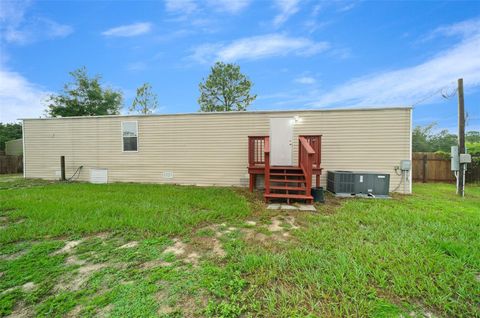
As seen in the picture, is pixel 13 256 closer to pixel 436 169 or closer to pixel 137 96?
pixel 436 169

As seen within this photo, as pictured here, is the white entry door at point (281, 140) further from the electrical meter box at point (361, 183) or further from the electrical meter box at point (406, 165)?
the electrical meter box at point (406, 165)

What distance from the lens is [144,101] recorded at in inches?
712

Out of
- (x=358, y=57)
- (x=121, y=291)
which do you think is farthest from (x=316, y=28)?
(x=121, y=291)

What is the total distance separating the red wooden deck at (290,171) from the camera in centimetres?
444

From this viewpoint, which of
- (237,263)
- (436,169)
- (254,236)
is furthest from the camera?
(436,169)

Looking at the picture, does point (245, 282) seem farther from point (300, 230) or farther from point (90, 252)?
point (90, 252)

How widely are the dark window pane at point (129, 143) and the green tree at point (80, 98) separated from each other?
12.9 m

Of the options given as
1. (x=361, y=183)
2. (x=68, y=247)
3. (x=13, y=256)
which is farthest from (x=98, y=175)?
(x=361, y=183)

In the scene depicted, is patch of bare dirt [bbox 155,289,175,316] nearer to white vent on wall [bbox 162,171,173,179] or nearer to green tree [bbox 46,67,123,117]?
white vent on wall [bbox 162,171,173,179]

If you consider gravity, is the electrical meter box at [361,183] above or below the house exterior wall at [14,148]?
below

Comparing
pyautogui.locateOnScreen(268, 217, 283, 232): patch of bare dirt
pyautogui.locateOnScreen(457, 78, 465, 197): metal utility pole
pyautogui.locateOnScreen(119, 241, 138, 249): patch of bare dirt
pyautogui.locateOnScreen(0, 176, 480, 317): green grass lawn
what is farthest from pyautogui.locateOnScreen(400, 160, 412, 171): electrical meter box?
pyautogui.locateOnScreen(119, 241, 138, 249): patch of bare dirt

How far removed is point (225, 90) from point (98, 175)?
12.7 meters

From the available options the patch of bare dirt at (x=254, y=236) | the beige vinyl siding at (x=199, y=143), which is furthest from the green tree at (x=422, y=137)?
the patch of bare dirt at (x=254, y=236)

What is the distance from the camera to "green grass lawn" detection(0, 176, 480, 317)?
4.65 feet
